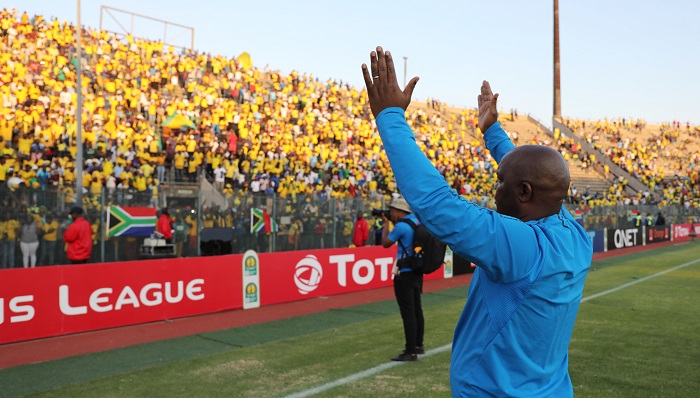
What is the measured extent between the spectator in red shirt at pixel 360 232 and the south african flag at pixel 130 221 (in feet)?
20.8

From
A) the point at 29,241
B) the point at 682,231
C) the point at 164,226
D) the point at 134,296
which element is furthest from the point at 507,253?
the point at 682,231

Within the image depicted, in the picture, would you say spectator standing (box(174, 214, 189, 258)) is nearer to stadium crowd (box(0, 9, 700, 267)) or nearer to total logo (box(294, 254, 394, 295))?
stadium crowd (box(0, 9, 700, 267))

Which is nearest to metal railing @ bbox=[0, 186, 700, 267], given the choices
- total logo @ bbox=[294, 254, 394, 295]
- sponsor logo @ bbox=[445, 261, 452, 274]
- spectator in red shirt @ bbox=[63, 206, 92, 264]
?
spectator in red shirt @ bbox=[63, 206, 92, 264]

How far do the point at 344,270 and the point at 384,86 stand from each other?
12.4 m

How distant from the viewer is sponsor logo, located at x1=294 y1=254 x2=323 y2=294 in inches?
521

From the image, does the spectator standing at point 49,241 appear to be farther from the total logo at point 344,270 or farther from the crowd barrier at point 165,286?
the total logo at point 344,270

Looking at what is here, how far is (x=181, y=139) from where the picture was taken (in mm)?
23078

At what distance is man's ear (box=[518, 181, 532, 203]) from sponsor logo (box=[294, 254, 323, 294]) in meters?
11.1

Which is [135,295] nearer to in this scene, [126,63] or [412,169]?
[412,169]

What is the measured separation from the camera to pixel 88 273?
385 inches

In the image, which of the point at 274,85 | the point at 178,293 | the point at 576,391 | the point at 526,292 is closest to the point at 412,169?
the point at 526,292

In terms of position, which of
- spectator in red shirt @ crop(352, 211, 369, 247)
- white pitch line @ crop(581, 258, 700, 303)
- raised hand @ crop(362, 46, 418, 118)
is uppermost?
raised hand @ crop(362, 46, 418, 118)

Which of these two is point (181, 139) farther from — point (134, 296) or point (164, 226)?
point (134, 296)

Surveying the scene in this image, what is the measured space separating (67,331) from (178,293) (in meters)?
1.97
